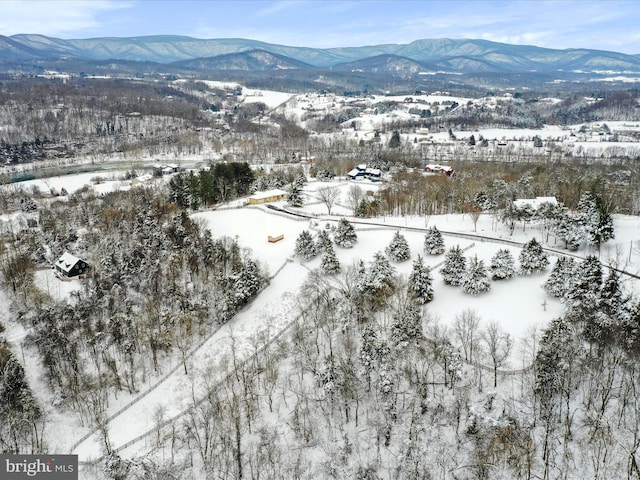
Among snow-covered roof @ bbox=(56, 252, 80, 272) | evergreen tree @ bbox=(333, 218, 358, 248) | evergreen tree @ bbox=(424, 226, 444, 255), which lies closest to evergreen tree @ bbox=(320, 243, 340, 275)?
evergreen tree @ bbox=(333, 218, 358, 248)

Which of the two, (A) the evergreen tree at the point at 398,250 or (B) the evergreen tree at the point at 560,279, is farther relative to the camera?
(A) the evergreen tree at the point at 398,250

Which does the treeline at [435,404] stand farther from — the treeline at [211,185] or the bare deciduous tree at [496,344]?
the treeline at [211,185]

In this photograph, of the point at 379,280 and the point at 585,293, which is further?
the point at 379,280

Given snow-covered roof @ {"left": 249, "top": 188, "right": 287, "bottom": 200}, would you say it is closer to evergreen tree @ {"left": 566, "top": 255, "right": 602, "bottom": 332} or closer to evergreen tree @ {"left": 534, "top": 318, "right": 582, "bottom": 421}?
evergreen tree @ {"left": 566, "top": 255, "right": 602, "bottom": 332}

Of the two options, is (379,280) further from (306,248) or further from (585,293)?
(585,293)

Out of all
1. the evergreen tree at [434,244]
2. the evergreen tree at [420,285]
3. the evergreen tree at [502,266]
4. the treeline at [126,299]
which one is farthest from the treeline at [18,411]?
the evergreen tree at [502,266]

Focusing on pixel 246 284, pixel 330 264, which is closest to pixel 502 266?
pixel 330 264
